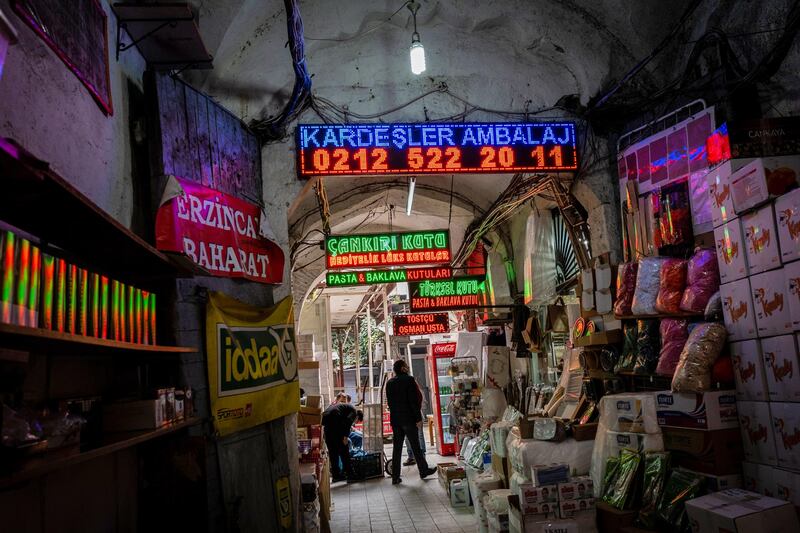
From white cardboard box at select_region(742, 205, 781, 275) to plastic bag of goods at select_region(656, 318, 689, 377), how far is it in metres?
0.87

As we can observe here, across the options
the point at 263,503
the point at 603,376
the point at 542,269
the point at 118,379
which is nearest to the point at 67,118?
the point at 118,379

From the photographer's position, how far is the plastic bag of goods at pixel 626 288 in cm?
538

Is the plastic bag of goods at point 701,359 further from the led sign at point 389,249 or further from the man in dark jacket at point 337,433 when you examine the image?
the man in dark jacket at point 337,433

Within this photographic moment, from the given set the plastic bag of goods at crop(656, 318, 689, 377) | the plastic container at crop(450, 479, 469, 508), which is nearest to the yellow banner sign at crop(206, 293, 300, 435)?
the plastic container at crop(450, 479, 469, 508)

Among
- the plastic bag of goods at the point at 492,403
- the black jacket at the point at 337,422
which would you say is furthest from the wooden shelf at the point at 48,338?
the plastic bag of goods at the point at 492,403

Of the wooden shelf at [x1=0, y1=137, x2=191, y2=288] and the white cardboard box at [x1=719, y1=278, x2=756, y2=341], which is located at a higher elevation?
the wooden shelf at [x1=0, y1=137, x2=191, y2=288]

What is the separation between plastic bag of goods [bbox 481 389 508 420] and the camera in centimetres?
998

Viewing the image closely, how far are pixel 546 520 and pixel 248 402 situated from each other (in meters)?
2.48

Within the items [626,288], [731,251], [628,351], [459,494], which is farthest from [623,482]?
[459,494]

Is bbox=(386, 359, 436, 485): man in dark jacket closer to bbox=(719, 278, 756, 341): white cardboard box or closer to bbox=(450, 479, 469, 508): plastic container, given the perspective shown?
bbox=(450, 479, 469, 508): plastic container

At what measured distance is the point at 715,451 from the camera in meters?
4.14

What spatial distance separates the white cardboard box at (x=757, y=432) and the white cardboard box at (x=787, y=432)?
0.05m

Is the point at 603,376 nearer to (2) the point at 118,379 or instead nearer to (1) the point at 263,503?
(1) the point at 263,503

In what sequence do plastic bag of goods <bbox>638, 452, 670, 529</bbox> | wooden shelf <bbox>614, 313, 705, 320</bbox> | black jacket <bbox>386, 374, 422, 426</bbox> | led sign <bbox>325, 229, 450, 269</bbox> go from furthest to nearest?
black jacket <bbox>386, 374, 422, 426</bbox>, led sign <bbox>325, 229, 450, 269</bbox>, wooden shelf <bbox>614, 313, 705, 320</bbox>, plastic bag of goods <bbox>638, 452, 670, 529</bbox>
